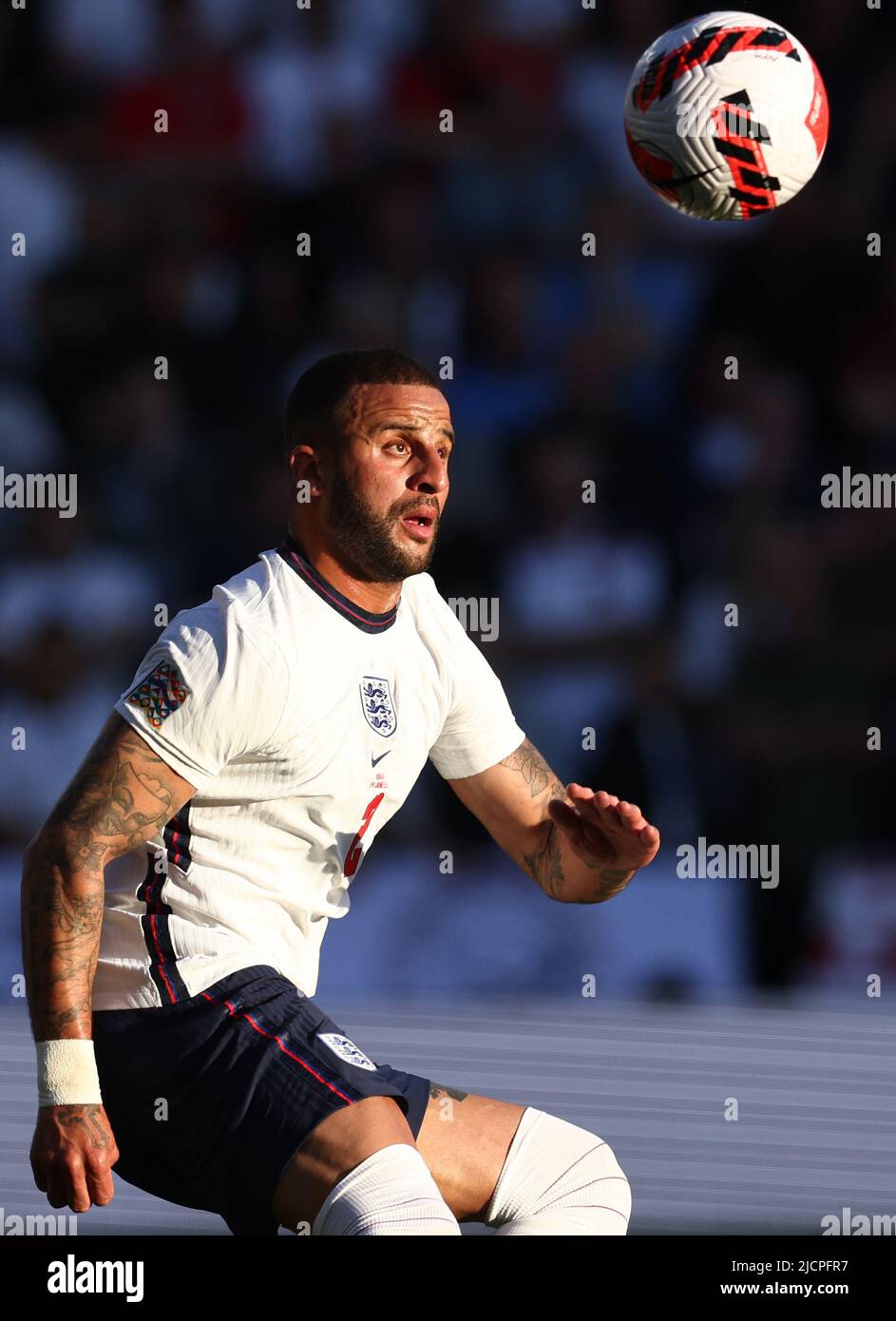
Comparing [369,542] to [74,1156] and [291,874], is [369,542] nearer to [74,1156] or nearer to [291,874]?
[291,874]

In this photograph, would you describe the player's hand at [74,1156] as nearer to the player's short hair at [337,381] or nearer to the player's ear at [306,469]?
the player's ear at [306,469]

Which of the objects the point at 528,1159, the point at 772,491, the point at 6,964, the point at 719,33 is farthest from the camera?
the point at 772,491

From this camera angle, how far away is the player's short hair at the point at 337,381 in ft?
10.3

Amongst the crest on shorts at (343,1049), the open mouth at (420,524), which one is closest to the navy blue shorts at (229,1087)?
the crest on shorts at (343,1049)

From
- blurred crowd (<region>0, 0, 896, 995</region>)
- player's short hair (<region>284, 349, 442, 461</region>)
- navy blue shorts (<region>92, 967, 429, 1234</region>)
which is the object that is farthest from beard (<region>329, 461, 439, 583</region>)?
blurred crowd (<region>0, 0, 896, 995</region>)

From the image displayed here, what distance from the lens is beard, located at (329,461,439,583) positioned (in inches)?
121

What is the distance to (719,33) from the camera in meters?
4.36

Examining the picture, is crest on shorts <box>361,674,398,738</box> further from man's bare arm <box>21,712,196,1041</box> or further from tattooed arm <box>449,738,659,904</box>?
man's bare arm <box>21,712,196,1041</box>

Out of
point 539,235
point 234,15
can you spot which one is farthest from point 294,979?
point 234,15

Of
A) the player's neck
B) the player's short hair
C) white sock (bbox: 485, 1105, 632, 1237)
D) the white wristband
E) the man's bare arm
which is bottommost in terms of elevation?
white sock (bbox: 485, 1105, 632, 1237)

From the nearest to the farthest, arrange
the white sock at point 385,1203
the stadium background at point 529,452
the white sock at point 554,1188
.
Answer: the white sock at point 385,1203, the white sock at point 554,1188, the stadium background at point 529,452

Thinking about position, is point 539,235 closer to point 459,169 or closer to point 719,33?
point 459,169

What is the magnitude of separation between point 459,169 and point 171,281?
3.91ft

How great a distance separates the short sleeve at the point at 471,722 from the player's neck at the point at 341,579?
23cm
